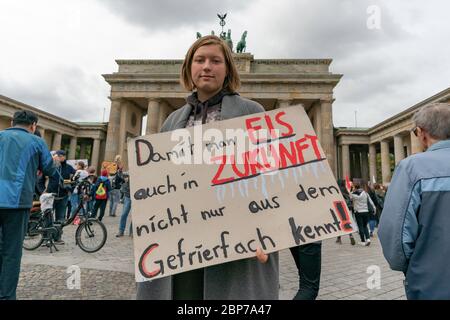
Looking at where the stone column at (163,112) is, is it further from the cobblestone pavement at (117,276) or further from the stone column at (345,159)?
the cobblestone pavement at (117,276)

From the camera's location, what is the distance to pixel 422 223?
1636 millimetres

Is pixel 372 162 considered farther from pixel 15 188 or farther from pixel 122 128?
pixel 15 188

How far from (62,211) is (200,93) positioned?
635 cm

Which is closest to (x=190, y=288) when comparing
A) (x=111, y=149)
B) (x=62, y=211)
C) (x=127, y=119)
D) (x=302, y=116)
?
(x=302, y=116)

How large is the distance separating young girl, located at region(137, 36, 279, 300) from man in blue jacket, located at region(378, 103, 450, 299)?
804mm

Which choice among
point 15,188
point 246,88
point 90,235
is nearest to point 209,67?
point 15,188

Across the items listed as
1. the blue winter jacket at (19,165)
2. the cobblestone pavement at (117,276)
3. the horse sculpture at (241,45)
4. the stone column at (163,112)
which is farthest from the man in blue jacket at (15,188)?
the horse sculpture at (241,45)

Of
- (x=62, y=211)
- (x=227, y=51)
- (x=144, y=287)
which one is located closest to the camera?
(x=144, y=287)

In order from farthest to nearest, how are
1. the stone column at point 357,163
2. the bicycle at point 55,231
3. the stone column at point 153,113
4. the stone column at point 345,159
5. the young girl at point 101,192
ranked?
the stone column at point 357,163 < the stone column at point 345,159 < the stone column at point 153,113 < the young girl at point 101,192 < the bicycle at point 55,231

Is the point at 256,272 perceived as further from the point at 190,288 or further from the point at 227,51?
the point at 227,51

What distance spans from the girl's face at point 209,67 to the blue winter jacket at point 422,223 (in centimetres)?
126

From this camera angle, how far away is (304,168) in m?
1.48

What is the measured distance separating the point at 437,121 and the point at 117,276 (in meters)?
4.13

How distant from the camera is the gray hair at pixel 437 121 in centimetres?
183
